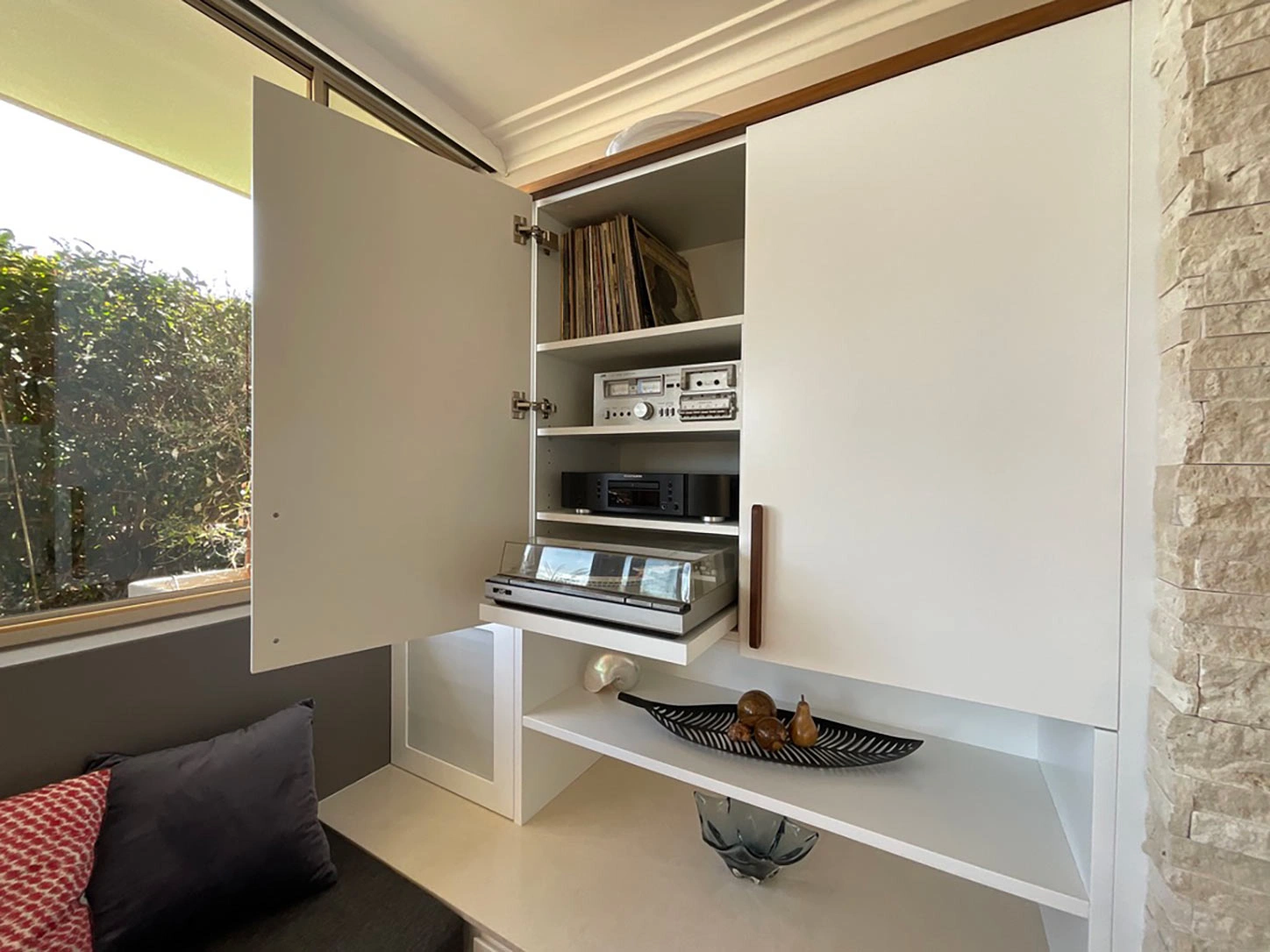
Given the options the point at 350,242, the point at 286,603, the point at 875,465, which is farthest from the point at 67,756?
the point at 875,465

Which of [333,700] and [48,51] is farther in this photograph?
[333,700]

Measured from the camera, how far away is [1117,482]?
0.60m

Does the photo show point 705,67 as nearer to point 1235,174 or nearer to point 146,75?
point 1235,174

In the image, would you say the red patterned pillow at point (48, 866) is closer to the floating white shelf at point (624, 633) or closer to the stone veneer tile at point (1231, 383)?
the floating white shelf at point (624, 633)

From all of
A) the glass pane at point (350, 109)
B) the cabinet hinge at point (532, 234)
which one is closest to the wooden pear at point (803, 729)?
the cabinet hinge at point (532, 234)

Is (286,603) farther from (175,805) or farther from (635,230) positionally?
(635,230)

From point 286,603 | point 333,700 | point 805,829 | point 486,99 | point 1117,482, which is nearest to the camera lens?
point 1117,482

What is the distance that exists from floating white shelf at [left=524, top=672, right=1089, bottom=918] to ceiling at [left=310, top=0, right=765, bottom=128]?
1.65 m

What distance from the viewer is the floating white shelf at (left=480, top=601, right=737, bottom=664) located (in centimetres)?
76

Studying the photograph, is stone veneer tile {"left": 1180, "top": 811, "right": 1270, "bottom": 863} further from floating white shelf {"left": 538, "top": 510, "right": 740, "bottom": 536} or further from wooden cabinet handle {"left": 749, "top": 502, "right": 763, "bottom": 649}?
floating white shelf {"left": 538, "top": 510, "right": 740, "bottom": 536}

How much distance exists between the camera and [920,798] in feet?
2.61

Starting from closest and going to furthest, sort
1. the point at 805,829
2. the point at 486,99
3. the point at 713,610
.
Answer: the point at 713,610
the point at 805,829
the point at 486,99

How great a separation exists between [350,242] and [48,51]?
748 millimetres

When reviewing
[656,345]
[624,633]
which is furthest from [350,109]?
[624,633]
